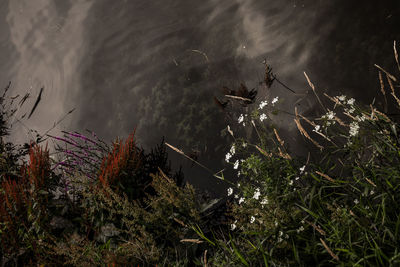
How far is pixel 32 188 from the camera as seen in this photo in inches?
125

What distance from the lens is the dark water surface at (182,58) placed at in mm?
3275

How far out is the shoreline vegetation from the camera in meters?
1.89

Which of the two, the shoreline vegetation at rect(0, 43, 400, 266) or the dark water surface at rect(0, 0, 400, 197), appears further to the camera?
the dark water surface at rect(0, 0, 400, 197)

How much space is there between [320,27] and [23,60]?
588 centimetres

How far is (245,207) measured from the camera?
7.72 ft

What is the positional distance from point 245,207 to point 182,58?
9.09 feet

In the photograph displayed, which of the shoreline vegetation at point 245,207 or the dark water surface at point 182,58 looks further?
the dark water surface at point 182,58

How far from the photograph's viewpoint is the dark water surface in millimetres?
3275

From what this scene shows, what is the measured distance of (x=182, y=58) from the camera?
4.66 metres

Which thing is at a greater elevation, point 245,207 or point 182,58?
point 182,58

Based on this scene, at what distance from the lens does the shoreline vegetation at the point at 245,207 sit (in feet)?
6.21

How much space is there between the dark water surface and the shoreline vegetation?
268 mm

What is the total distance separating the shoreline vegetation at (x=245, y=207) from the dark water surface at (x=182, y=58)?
27 cm

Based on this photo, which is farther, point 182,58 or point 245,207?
point 182,58
